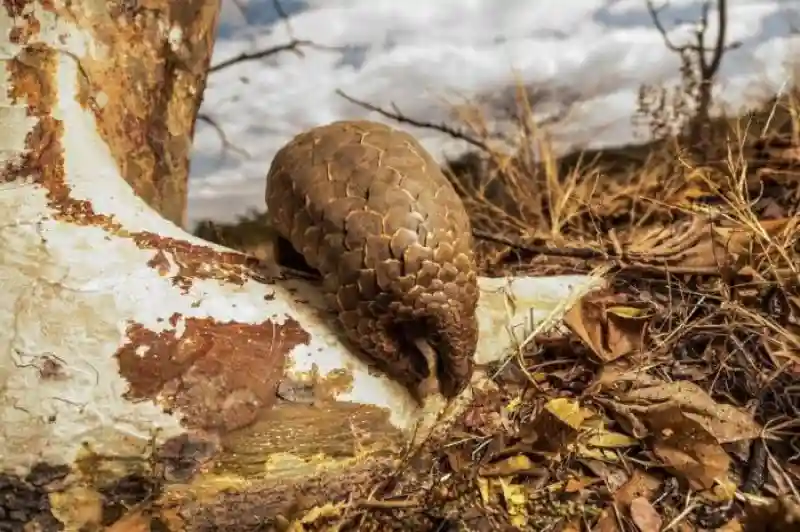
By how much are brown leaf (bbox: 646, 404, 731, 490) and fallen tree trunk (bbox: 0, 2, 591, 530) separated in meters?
0.27

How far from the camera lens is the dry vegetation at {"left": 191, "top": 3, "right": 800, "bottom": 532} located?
952mm

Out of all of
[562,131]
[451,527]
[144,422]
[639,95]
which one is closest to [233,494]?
[144,422]

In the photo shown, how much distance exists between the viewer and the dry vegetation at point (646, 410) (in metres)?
0.95

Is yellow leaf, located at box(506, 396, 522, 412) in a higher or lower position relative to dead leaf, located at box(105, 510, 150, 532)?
higher

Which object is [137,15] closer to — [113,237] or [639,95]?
[113,237]

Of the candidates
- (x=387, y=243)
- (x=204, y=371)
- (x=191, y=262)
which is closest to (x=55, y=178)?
(x=191, y=262)

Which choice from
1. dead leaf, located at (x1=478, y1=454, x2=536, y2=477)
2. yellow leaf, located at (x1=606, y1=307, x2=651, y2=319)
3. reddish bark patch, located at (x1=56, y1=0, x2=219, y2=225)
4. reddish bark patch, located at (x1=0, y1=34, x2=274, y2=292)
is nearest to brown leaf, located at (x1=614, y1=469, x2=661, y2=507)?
dead leaf, located at (x1=478, y1=454, x2=536, y2=477)

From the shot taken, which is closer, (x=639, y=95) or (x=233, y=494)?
(x=233, y=494)

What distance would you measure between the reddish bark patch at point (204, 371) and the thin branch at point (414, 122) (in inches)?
49.3

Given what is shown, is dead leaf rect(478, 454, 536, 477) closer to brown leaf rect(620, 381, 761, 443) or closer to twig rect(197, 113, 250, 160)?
brown leaf rect(620, 381, 761, 443)

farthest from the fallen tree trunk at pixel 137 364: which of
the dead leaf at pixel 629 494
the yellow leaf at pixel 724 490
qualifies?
the yellow leaf at pixel 724 490

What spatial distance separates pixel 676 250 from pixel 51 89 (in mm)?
863

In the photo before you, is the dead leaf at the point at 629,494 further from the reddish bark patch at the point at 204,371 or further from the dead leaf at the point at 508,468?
the reddish bark patch at the point at 204,371

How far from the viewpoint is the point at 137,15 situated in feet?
3.85
